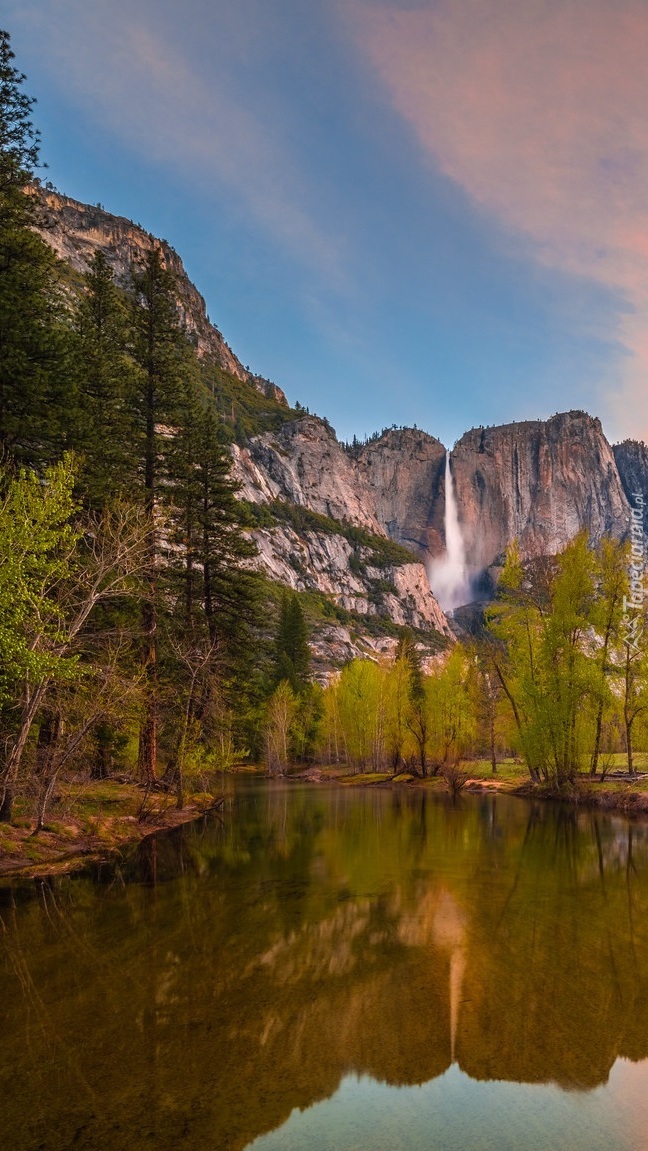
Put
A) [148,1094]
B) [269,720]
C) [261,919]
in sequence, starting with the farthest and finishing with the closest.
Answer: [269,720]
[261,919]
[148,1094]

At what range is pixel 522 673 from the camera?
40.1 m

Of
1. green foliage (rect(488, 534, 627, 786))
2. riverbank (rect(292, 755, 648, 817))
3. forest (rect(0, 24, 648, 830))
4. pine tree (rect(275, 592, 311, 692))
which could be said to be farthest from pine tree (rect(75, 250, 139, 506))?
pine tree (rect(275, 592, 311, 692))

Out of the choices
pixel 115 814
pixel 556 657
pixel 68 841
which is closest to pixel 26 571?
A: pixel 68 841

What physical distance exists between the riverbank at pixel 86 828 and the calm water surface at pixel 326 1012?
1756 mm

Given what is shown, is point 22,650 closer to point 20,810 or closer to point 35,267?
point 20,810

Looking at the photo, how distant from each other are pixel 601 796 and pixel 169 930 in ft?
99.6

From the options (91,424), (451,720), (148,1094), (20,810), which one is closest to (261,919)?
(148,1094)

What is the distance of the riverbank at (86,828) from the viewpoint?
1692 cm

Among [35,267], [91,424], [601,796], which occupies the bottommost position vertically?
[601,796]

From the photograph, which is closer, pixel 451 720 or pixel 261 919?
pixel 261 919

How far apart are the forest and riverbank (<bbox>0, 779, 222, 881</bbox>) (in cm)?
75

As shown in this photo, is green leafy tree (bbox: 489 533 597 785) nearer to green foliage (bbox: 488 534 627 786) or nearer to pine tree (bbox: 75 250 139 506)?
green foliage (bbox: 488 534 627 786)

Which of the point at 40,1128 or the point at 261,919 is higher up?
the point at 40,1128

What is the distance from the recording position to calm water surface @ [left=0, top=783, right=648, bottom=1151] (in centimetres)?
586
